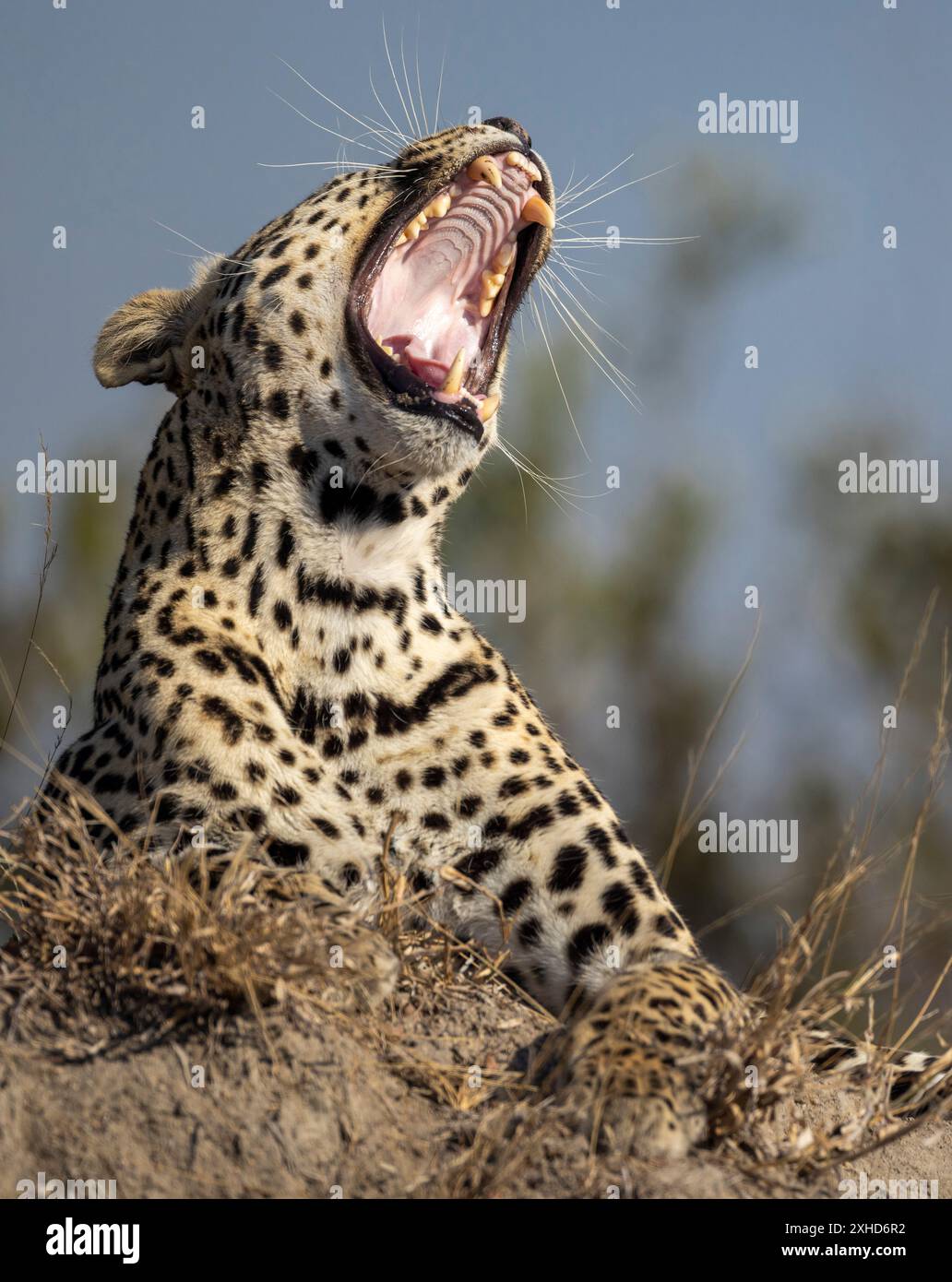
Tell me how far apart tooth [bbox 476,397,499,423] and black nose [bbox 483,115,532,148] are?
4.01 ft

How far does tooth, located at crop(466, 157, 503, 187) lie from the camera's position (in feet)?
23.3

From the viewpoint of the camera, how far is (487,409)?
675 cm

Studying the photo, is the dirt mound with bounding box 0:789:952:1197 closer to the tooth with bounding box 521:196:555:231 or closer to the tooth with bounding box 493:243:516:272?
the tooth with bounding box 493:243:516:272

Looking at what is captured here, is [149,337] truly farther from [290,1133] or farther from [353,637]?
[290,1133]

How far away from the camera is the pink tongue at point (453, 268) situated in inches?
280

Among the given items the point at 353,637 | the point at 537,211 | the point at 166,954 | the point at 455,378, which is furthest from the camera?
the point at 537,211

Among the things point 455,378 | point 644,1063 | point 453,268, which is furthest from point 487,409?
point 644,1063

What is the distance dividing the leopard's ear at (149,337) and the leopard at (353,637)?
4.5 inches

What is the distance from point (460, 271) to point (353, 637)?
1.94m

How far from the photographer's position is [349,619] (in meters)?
6.38

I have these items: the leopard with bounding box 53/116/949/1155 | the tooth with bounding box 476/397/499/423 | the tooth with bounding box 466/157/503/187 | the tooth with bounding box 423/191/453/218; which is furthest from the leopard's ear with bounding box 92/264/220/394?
the tooth with bounding box 476/397/499/423

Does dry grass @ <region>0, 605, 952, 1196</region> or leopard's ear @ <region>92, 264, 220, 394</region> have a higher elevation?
leopard's ear @ <region>92, 264, 220, 394</region>

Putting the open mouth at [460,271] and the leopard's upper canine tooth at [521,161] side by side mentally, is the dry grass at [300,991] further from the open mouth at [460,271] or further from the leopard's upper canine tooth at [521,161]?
the leopard's upper canine tooth at [521,161]

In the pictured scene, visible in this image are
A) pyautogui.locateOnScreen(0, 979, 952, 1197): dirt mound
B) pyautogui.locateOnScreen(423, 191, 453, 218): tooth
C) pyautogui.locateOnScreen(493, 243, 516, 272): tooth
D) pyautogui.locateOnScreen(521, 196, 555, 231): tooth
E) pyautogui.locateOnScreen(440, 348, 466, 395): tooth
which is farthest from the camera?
pyautogui.locateOnScreen(493, 243, 516, 272): tooth
